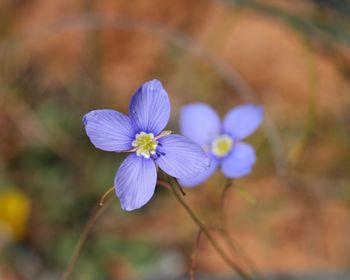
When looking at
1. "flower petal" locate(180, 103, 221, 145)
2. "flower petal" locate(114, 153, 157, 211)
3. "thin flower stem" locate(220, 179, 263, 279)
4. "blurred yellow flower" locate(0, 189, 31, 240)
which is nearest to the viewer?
"flower petal" locate(114, 153, 157, 211)

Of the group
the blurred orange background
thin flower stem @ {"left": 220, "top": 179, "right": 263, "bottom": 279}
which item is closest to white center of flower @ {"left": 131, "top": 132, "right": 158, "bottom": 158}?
thin flower stem @ {"left": 220, "top": 179, "right": 263, "bottom": 279}

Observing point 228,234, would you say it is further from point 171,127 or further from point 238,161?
point 171,127

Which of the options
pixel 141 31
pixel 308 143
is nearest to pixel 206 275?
pixel 308 143

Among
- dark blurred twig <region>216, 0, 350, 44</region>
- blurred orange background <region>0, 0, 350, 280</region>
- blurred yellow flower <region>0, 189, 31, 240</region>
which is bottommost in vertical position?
blurred yellow flower <region>0, 189, 31, 240</region>

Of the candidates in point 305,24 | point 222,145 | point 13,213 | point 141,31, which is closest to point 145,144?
point 222,145

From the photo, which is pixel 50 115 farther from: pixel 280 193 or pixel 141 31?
pixel 280 193

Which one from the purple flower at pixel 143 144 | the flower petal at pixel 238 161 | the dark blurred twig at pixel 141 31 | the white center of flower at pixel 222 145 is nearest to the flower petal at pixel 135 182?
the purple flower at pixel 143 144

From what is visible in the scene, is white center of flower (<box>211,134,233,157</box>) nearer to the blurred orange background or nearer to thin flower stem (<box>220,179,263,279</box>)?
thin flower stem (<box>220,179,263,279</box>)
